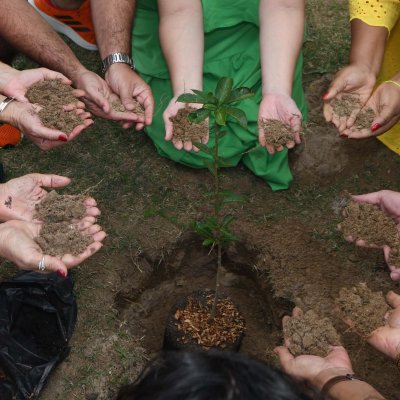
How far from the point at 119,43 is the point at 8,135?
2.80 feet

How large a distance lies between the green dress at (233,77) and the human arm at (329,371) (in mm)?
1236

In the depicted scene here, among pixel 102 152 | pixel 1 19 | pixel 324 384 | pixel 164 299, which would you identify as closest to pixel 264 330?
pixel 164 299

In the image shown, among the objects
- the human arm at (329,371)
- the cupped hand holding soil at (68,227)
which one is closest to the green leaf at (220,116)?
the cupped hand holding soil at (68,227)

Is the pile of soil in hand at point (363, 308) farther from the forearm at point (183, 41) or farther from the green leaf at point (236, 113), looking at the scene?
the forearm at point (183, 41)

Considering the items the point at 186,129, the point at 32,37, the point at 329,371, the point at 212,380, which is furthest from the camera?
the point at 32,37

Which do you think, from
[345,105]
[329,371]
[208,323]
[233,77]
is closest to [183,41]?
[233,77]

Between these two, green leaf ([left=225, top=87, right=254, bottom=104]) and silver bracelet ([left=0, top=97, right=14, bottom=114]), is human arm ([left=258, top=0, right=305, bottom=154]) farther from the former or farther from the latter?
silver bracelet ([left=0, top=97, right=14, bottom=114])

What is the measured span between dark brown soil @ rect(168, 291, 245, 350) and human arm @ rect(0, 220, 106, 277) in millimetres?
561

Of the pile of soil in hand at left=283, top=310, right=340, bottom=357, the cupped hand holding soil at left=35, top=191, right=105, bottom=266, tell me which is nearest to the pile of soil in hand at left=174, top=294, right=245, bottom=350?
the pile of soil in hand at left=283, top=310, right=340, bottom=357

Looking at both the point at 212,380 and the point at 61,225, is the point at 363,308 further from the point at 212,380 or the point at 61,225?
the point at 61,225

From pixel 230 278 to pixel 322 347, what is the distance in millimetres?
945

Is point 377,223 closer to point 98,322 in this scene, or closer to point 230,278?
point 230,278

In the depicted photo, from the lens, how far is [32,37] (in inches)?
120

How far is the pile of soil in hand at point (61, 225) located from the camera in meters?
2.17
